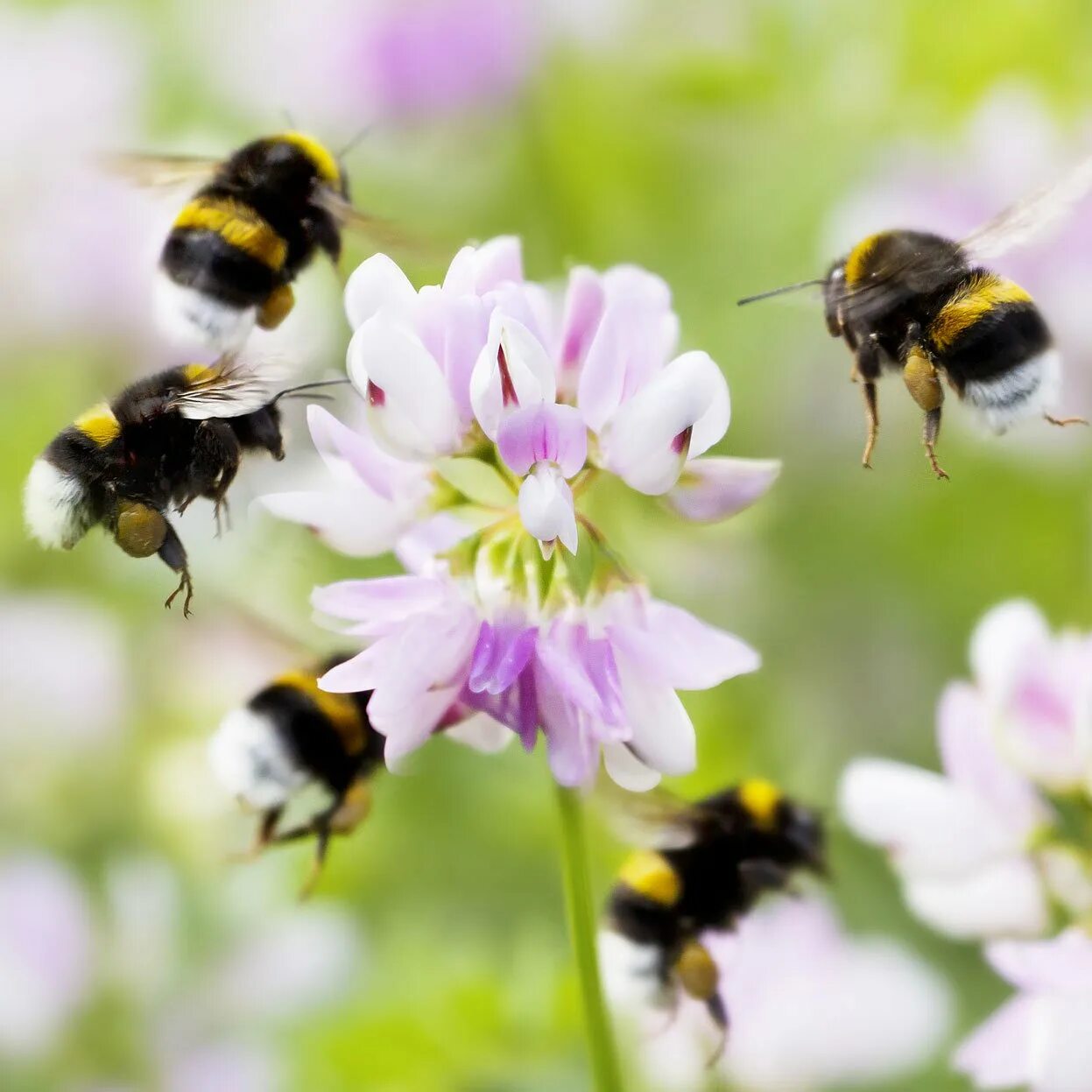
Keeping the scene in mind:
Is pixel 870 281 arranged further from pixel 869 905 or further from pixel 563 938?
pixel 869 905

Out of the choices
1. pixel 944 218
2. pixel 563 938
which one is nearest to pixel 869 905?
pixel 563 938

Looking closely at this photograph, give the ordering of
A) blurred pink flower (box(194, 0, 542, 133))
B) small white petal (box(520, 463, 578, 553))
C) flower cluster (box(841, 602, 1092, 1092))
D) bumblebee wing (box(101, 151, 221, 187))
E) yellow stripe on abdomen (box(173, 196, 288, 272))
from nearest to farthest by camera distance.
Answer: small white petal (box(520, 463, 578, 553))
flower cluster (box(841, 602, 1092, 1092))
yellow stripe on abdomen (box(173, 196, 288, 272))
bumblebee wing (box(101, 151, 221, 187))
blurred pink flower (box(194, 0, 542, 133))

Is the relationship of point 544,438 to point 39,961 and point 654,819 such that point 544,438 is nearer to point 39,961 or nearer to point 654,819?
point 654,819

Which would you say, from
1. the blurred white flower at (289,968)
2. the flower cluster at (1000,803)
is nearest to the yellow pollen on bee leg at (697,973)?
the flower cluster at (1000,803)

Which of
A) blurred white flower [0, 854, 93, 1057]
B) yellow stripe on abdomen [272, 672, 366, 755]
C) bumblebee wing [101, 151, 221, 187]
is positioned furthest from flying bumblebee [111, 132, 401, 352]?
blurred white flower [0, 854, 93, 1057]


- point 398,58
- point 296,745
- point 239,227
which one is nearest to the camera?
point 296,745

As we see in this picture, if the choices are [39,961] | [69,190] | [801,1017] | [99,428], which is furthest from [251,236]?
[69,190]

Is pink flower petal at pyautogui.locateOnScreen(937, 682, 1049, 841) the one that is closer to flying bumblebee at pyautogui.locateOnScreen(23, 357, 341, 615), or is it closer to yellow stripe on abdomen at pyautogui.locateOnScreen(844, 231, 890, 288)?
yellow stripe on abdomen at pyautogui.locateOnScreen(844, 231, 890, 288)
